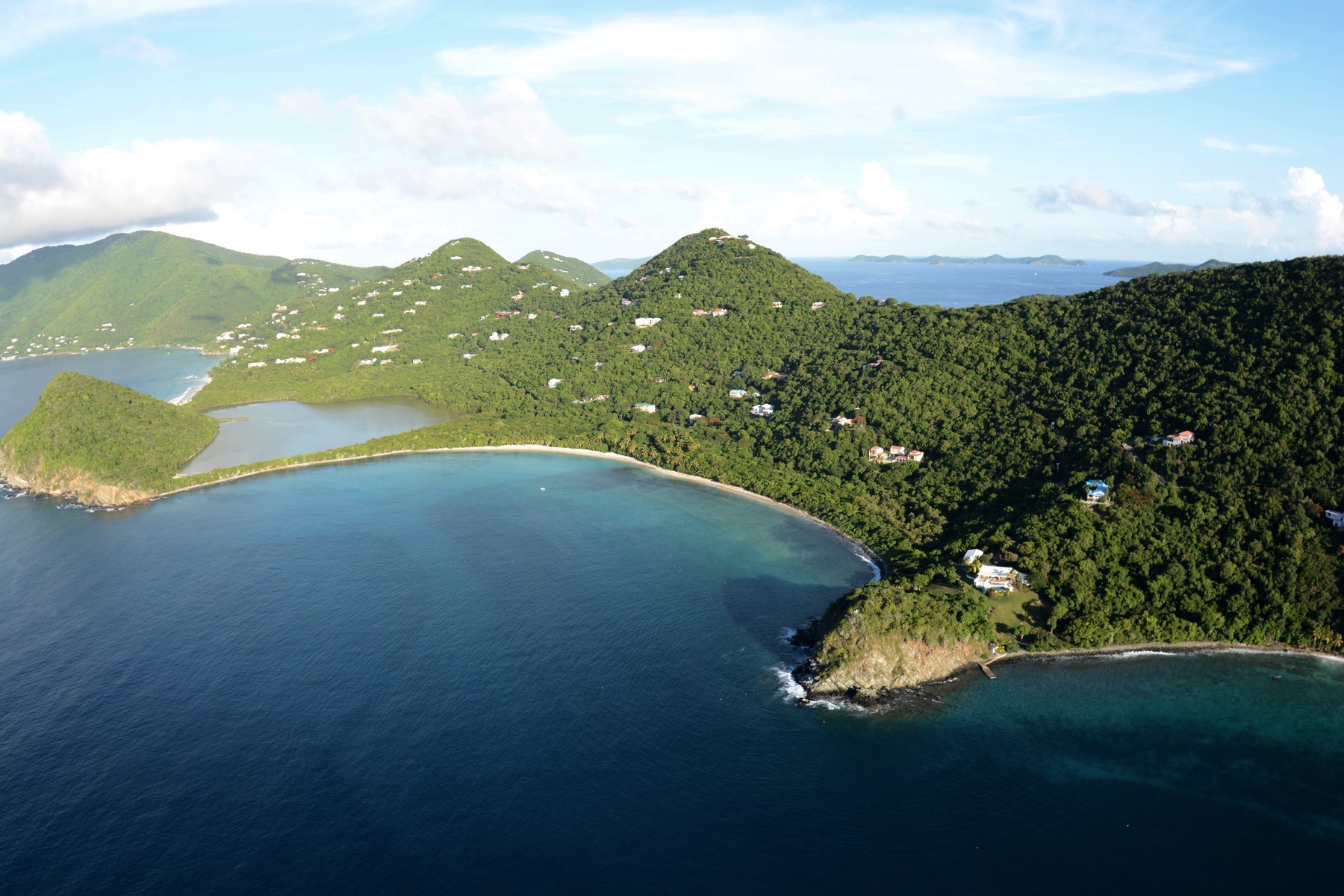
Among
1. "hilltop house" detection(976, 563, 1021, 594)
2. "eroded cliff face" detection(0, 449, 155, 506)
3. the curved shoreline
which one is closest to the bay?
the curved shoreline

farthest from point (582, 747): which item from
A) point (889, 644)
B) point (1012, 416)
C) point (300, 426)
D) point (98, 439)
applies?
point (300, 426)

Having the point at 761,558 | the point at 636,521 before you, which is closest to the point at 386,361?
the point at 636,521

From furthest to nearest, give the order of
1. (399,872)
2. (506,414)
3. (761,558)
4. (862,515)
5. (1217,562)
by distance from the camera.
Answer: (506,414) → (862,515) → (761,558) → (1217,562) → (399,872)

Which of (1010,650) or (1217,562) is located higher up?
(1217,562)

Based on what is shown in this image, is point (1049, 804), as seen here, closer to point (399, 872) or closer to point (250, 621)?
point (399, 872)

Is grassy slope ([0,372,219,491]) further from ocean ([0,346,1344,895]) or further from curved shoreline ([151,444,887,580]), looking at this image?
ocean ([0,346,1344,895])
